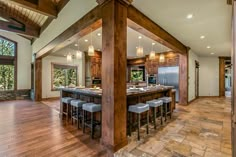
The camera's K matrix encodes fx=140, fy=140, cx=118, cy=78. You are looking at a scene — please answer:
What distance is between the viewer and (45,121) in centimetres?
396

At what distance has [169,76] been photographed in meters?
7.16

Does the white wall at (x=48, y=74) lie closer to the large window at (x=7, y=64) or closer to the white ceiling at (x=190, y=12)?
the large window at (x=7, y=64)

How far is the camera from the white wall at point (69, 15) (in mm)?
3117

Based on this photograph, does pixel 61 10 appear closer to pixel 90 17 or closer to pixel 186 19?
pixel 90 17

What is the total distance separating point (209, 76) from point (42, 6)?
9840mm

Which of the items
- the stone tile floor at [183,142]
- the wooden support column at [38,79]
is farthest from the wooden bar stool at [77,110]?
the wooden support column at [38,79]

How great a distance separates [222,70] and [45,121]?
1036 cm

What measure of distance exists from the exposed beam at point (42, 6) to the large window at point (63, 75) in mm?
A: 4124

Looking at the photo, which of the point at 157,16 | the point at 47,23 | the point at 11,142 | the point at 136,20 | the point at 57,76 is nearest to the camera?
the point at 11,142

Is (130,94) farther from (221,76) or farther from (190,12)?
(221,76)

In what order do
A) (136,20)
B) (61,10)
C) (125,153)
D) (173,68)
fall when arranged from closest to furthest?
(125,153)
(136,20)
(61,10)
(173,68)

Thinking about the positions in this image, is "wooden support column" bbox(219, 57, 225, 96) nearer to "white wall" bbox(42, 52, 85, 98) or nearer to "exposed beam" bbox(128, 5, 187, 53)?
"exposed beam" bbox(128, 5, 187, 53)

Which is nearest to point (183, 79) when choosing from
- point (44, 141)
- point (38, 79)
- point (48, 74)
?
point (44, 141)

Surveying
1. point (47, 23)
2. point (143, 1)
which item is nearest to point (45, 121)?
point (143, 1)
